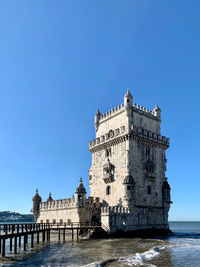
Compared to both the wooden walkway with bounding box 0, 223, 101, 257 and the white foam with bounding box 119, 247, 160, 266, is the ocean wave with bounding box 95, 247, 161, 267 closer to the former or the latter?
the white foam with bounding box 119, 247, 160, 266

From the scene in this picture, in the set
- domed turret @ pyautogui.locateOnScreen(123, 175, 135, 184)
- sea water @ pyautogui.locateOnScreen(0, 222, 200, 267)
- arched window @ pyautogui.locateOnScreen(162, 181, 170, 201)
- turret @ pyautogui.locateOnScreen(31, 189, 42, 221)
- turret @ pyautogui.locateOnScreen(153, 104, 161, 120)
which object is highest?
turret @ pyautogui.locateOnScreen(153, 104, 161, 120)

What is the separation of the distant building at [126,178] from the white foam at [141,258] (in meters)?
12.1

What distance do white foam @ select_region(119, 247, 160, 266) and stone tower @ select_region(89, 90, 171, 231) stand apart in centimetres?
1419

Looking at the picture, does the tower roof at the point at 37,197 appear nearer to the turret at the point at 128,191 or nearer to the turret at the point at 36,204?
the turret at the point at 36,204

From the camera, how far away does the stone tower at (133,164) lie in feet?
139

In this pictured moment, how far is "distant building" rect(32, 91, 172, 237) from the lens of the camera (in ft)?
135

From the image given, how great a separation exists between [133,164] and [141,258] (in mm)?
20027

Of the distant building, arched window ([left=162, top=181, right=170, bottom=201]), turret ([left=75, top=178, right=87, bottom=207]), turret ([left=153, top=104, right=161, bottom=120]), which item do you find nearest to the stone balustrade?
the distant building

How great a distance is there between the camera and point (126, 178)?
1626 inches

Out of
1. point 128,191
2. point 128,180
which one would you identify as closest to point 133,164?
point 128,180

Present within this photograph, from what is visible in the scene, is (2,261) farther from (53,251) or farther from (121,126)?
(121,126)

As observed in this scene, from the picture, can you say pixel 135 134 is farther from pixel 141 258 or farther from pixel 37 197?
pixel 37 197

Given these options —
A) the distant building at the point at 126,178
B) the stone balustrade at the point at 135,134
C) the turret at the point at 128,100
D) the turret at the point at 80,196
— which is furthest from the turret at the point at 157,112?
the turret at the point at 80,196

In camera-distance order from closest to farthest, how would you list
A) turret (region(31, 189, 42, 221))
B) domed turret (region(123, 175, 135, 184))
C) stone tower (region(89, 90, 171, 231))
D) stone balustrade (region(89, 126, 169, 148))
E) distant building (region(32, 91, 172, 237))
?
domed turret (region(123, 175, 135, 184)) → distant building (region(32, 91, 172, 237)) → stone tower (region(89, 90, 171, 231)) → stone balustrade (region(89, 126, 169, 148)) → turret (region(31, 189, 42, 221))
